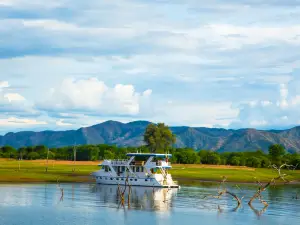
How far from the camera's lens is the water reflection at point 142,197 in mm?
80875

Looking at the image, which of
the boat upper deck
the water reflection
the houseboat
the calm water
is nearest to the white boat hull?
the houseboat

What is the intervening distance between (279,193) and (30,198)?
49145 millimetres

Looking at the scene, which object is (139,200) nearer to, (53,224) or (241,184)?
(53,224)

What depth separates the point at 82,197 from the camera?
8888 centimetres

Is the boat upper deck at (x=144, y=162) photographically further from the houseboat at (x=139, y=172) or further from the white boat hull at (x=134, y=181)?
the white boat hull at (x=134, y=181)

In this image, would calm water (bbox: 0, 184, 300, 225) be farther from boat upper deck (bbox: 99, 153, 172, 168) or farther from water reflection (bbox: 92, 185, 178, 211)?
boat upper deck (bbox: 99, 153, 172, 168)

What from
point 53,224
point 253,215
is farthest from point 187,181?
point 53,224

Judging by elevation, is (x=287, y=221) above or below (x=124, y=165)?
below

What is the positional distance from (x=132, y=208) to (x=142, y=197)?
54.4 ft

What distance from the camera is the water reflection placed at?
8088 centimetres

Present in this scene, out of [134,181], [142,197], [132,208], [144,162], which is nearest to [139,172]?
[134,181]

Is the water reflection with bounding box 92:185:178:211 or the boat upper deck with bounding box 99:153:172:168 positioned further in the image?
the boat upper deck with bounding box 99:153:172:168

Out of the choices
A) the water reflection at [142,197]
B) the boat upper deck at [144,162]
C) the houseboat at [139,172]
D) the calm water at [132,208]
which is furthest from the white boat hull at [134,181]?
the calm water at [132,208]

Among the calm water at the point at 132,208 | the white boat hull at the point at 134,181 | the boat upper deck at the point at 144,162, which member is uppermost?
the boat upper deck at the point at 144,162
